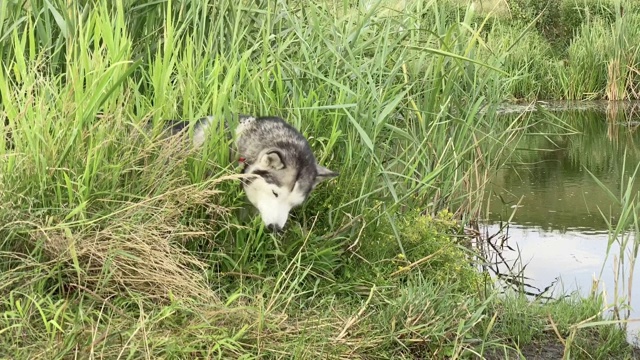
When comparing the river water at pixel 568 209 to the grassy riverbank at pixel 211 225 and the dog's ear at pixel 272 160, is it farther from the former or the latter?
the dog's ear at pixel 272 160

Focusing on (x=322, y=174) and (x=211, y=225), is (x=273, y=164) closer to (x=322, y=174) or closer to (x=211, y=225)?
(x=322, y=174)

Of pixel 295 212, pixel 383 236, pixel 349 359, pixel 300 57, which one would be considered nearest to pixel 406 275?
pixel 383 236

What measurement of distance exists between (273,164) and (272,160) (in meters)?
0.02

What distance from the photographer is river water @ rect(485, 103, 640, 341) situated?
547 centimetres

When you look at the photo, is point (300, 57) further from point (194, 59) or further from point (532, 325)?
point (532, 325)

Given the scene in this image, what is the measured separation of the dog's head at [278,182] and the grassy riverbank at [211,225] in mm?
121

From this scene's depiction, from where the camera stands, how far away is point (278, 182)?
3789 mm

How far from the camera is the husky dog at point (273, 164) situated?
372 cm

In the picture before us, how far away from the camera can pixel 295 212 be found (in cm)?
408

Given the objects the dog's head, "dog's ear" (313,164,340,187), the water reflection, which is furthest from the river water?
the dog's head

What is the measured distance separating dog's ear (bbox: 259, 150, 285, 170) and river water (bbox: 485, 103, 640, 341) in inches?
66.2

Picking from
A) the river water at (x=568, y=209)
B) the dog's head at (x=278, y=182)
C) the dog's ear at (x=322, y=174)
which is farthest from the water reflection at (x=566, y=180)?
the dog's head at (x=278, y=182)

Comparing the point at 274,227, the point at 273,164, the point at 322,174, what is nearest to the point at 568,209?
the point at 322,174

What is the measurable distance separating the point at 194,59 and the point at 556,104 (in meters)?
10.6
